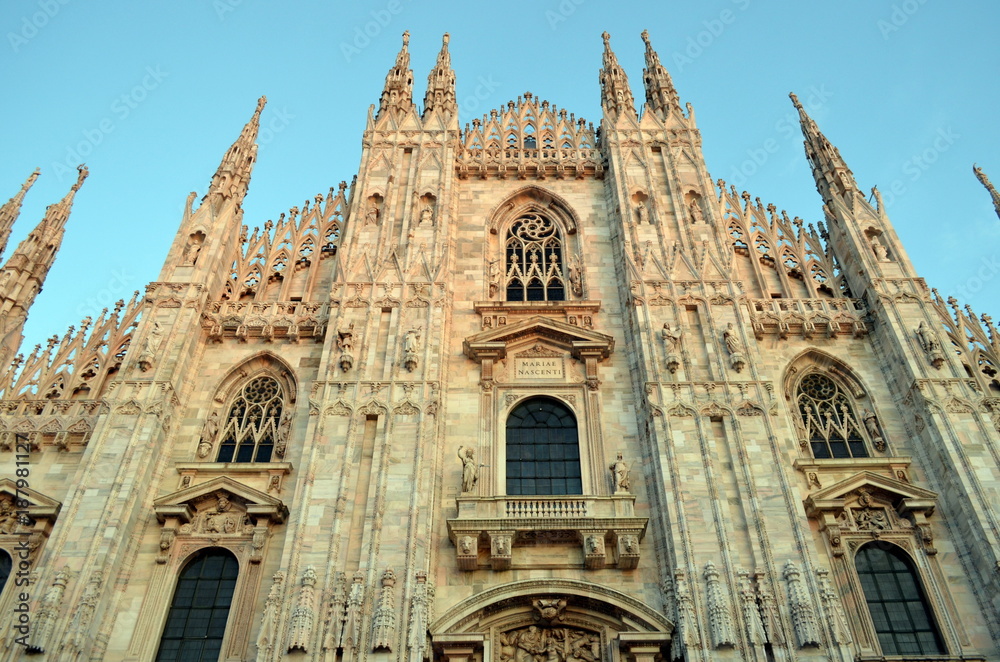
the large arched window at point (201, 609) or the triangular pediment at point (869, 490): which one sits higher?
the triangular pediment at point (869, 490)

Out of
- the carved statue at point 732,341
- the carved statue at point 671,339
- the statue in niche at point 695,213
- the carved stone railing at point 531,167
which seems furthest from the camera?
the carved stone railing at point 531,167

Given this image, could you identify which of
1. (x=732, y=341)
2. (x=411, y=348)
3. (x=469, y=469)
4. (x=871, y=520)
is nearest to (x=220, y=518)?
(x=469, y=469)

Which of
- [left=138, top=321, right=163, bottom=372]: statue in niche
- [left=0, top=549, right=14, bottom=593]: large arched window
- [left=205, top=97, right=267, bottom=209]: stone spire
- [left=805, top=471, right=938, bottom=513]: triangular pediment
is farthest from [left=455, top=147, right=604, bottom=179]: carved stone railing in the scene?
[left=0, top=549, right=14, bottom=593]: large arched window

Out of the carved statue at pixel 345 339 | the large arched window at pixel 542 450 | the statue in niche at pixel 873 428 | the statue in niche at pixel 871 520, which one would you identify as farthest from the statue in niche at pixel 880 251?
the carved statue at pixel 345 339

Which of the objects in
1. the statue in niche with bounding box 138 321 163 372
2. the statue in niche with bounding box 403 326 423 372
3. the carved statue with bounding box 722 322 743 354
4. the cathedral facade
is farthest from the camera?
the carved statue with bounding box 722 322 743 354

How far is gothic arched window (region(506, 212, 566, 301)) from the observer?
21641mm

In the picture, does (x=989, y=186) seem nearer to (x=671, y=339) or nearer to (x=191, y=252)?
(x=671, y=339)

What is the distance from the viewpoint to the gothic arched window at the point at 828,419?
1803cm

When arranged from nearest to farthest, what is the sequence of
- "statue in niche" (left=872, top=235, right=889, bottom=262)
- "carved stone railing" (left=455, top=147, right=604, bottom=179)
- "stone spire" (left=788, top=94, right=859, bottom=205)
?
1. "statue in niche" (left=872, top=235, right=889, bottom=262)
2. "stone spire" (left=788, top=94, right=859, bottom=205)
3. "carved stone railing" (left=455, top=147, right=604, bottom=179)

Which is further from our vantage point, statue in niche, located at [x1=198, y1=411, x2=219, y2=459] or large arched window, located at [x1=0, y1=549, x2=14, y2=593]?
statue in niche, located at [x1=198, y1=411, x2=219, y2=459]

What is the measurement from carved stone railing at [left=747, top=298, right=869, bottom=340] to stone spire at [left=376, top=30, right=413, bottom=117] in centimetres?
1188

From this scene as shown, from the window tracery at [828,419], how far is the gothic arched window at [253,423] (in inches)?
450

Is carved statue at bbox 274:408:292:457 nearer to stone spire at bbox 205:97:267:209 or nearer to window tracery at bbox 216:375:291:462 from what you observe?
window tracery at bbox 216:375:291:462

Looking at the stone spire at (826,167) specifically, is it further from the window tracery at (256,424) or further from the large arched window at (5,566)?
the large arched window at (5,566)
